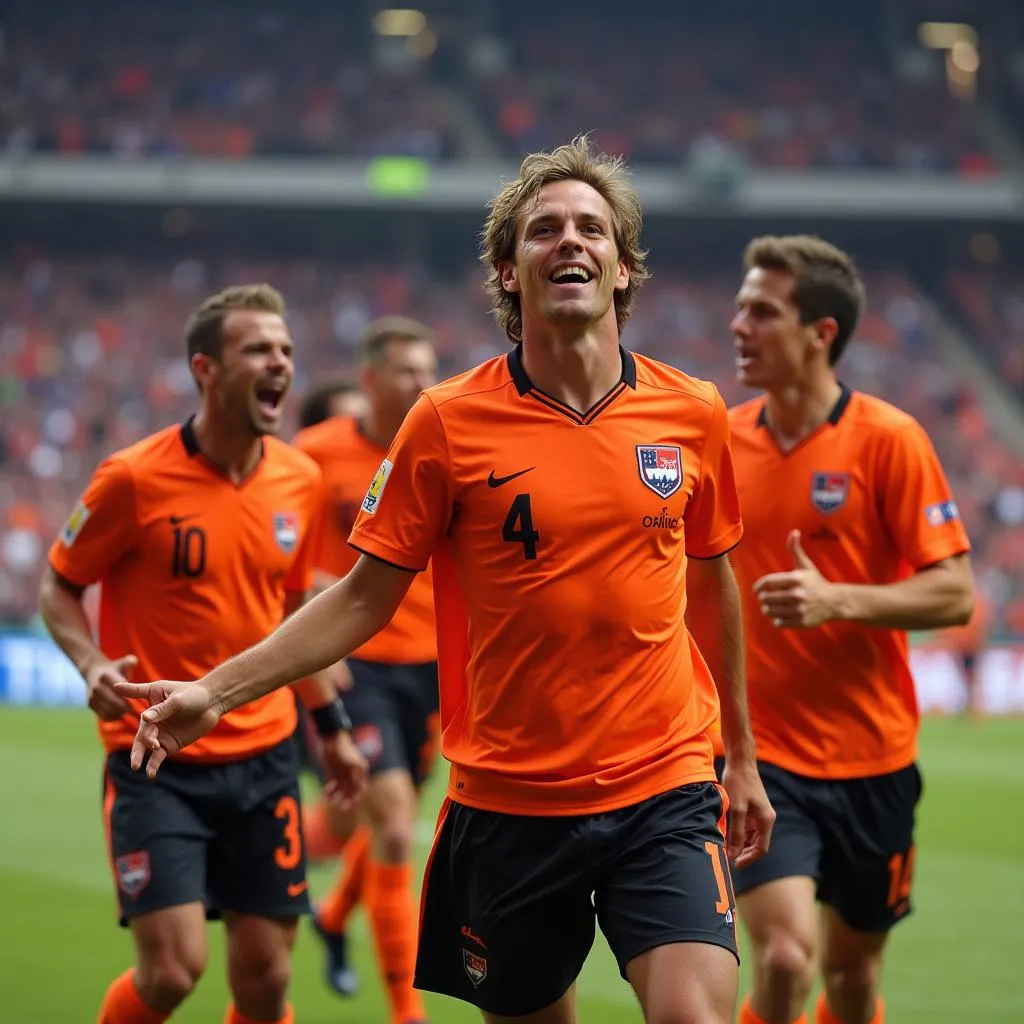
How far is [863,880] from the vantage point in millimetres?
5324

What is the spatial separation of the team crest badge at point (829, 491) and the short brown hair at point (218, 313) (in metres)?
1.88

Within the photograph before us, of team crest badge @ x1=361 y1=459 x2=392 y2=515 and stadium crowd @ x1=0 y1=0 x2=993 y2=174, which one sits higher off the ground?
stadium crowd @ x1=0 y1=0 x2=993 y2=174

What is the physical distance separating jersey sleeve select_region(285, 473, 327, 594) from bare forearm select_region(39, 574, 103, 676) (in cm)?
69

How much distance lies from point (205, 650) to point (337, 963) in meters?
2.75

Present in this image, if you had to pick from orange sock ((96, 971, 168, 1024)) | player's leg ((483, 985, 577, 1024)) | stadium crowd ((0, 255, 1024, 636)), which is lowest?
orange sock ((96, 971, 168, 1024))

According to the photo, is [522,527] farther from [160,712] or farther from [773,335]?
[773,335]

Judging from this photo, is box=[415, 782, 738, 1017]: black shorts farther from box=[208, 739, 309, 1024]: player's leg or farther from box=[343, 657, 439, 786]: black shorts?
box=[343, 657, 439, 786]: black shorts

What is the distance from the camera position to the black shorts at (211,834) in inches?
205

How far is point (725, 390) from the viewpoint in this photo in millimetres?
33125

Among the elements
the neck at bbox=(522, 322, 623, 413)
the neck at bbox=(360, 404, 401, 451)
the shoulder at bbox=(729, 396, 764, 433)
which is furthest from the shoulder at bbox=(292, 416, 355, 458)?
the neck at bbox=(522, 322, 623, 413)

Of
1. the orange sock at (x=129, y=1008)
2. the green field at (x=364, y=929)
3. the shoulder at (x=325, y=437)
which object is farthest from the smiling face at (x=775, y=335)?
the green field at (x=364, y=929)

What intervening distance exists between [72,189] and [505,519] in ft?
106

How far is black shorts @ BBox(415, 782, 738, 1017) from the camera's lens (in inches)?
152

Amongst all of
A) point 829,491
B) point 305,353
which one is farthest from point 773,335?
point 305,353
